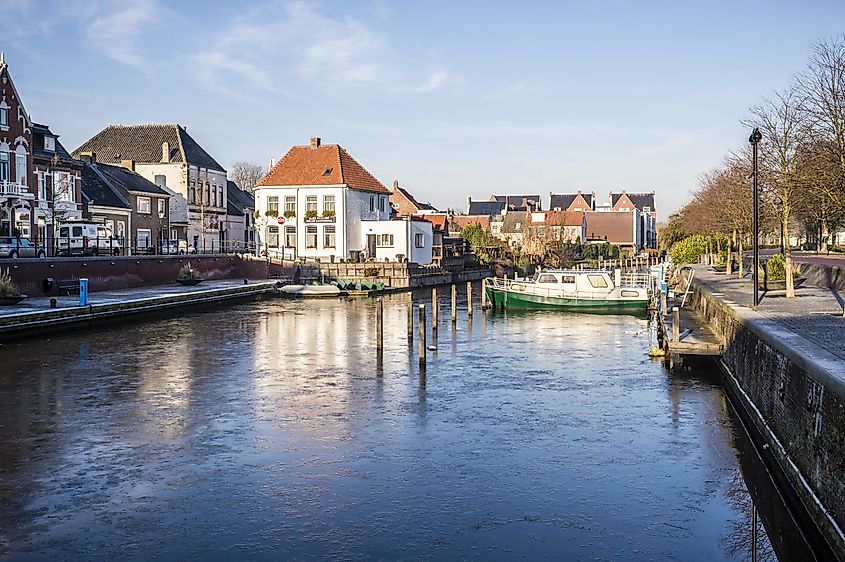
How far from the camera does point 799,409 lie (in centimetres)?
1298

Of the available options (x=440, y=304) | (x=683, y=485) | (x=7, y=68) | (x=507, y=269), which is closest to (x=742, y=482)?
(x=683, y=485)

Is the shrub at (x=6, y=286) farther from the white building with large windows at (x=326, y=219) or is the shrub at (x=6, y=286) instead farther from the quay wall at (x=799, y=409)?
the white building with large windows at (x=326, y=219)

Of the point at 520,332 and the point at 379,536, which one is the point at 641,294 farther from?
the point at 379,536

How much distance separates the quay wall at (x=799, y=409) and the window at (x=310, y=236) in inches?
1888

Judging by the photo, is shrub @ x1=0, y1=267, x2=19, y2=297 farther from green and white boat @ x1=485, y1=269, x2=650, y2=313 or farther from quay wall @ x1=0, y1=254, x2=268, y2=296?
green and white boat @ x1=485, y1=269, x2=650, y2=313

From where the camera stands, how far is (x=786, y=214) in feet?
99.2

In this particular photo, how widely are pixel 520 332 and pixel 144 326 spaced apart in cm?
1484

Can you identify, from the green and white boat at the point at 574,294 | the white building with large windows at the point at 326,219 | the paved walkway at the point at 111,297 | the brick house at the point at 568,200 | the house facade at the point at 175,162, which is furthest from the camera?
the brick house at the point at 568,200

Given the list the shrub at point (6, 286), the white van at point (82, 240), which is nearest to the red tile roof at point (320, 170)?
the white van at point (82, 240)

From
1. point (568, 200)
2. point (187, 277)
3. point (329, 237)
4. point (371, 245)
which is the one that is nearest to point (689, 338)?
point (187, 277)

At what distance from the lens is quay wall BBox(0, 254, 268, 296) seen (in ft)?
126

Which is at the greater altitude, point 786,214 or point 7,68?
point 7,68

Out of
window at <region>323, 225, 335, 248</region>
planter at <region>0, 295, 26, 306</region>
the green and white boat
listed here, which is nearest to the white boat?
window at <region>323, 225, 335, 248</region>

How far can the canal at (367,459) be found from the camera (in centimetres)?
1141
